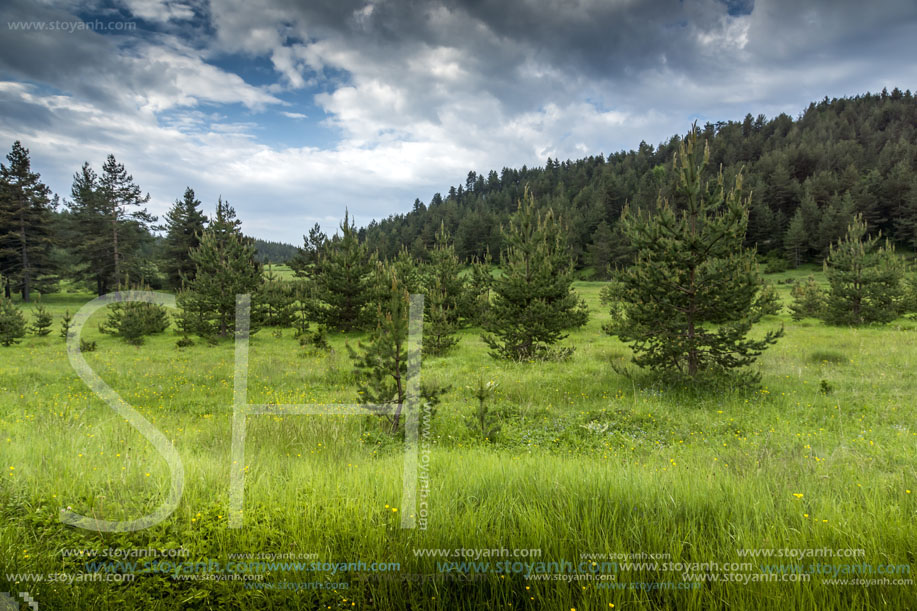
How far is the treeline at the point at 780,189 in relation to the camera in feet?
210

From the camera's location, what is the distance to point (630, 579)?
2.42 metres

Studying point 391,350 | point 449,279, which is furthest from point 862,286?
point 391,350

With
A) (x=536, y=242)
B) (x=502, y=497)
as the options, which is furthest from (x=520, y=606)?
(x=536, y=242)

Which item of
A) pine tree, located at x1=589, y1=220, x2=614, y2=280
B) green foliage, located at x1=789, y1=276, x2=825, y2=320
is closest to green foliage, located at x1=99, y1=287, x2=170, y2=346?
green foliage, located at x1=789, y1=276, x2=825, y2=320

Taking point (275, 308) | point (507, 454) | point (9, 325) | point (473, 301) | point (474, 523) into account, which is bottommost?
point (9, 325)

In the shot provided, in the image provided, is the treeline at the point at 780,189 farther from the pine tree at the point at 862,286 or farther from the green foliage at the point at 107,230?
the green foliage at the point at 107,230

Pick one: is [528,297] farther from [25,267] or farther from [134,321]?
[25,267]

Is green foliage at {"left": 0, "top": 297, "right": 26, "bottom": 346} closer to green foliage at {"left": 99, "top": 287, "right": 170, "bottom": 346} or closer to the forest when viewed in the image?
the forest

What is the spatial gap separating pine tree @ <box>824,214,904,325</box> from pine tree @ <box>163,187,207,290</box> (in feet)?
187

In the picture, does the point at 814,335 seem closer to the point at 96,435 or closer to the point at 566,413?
the point at 566,413

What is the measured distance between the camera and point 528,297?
15680 mm

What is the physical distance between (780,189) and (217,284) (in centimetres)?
9223

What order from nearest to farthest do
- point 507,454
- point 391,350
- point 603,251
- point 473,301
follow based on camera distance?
1. point 507,454
2. point 391,350
3. point 473,301
4. point 603,251

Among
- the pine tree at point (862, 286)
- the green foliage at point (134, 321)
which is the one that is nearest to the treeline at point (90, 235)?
the green foliage at point (134, 321)
